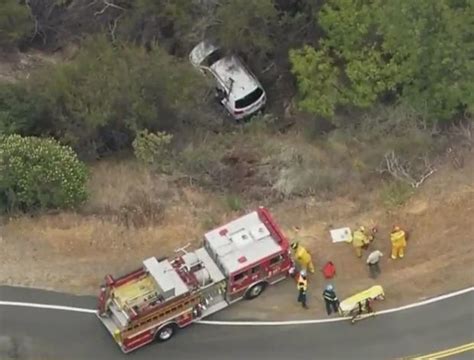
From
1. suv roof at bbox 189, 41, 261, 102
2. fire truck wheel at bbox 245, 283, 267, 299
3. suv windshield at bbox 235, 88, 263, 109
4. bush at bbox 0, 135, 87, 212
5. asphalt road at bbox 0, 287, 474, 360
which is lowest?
asphalt road at bbox 0, 287, 474, 360

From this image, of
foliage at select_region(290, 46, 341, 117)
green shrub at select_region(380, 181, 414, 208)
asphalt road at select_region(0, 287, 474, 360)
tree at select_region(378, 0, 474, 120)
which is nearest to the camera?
asphalt road at select_region(0, 287, 474, 360)

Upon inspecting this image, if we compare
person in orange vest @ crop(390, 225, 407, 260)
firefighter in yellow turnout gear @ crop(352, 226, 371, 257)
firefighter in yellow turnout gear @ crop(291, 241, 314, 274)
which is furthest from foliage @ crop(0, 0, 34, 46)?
person in orange vest @ crop(390, 225, 407, 260)

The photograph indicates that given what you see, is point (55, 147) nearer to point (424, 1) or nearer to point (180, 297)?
point (180, 297)

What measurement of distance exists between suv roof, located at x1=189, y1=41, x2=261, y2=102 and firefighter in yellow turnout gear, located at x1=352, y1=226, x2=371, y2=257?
34.8ft

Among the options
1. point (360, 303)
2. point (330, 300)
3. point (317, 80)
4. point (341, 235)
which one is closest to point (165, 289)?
point (330, 300)

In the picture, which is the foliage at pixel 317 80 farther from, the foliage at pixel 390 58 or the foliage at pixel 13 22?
the foliage at pixel 13 22

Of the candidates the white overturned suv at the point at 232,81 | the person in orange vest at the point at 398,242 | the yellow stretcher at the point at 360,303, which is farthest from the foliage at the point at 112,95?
the yellow stretcher at the point at 360,303

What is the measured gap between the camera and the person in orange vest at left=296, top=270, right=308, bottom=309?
93.8ft

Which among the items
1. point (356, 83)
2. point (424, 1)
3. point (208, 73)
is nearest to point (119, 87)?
point (208, 73)

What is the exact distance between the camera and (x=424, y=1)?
32875 millimetres

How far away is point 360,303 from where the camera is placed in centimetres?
2828

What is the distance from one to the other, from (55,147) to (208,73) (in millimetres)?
10010

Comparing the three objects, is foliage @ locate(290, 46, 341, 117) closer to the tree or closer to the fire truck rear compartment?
the tree

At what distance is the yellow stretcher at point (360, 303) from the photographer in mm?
28203
